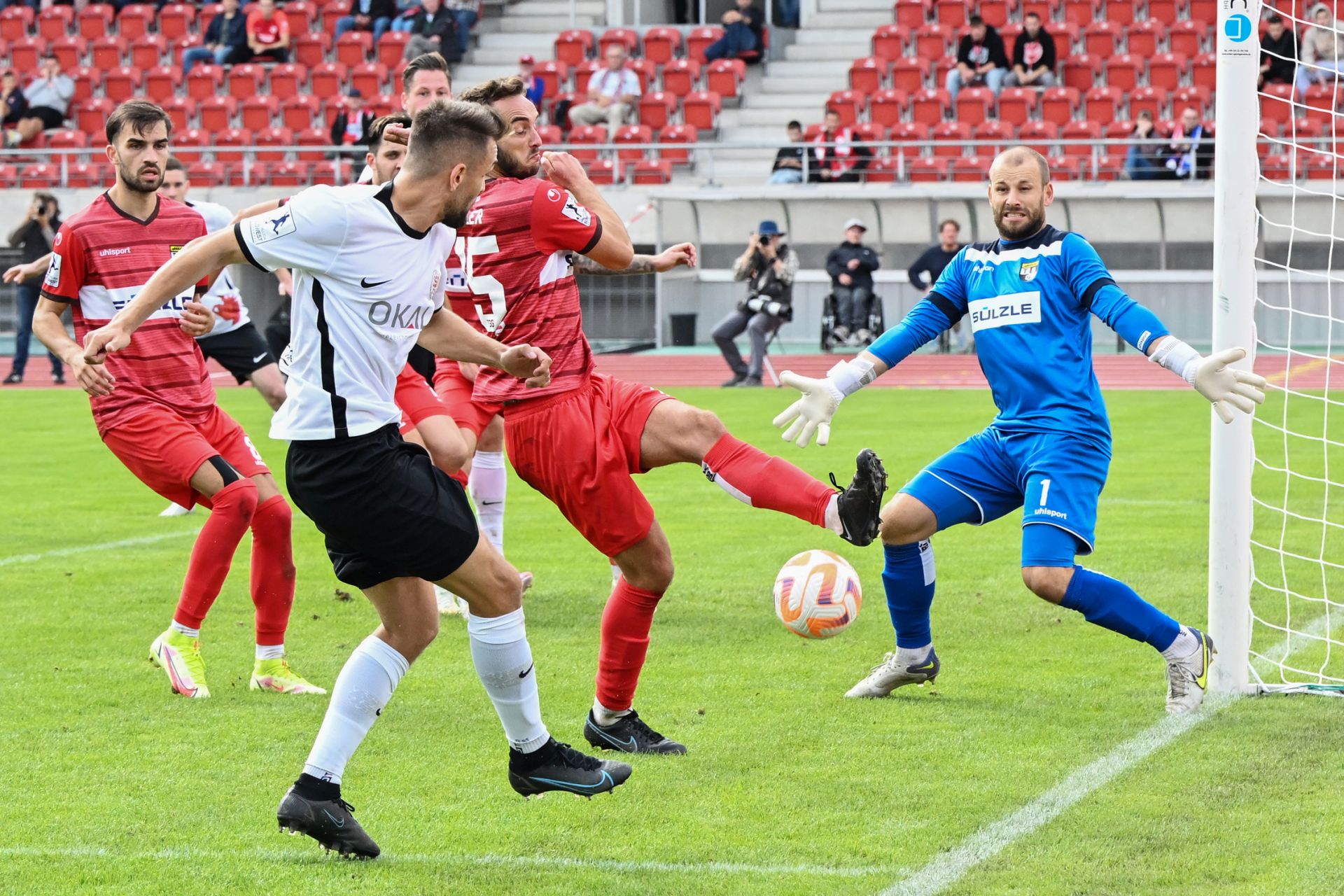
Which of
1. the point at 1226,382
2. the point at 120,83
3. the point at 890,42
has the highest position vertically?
→ the point at 890,42

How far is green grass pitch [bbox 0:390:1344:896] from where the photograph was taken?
167 inches

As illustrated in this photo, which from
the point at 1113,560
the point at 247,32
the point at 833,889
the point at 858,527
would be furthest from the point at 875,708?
the point at 247,32

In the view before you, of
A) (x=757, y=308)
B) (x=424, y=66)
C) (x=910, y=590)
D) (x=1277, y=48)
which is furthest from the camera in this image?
(x=1277, y=48)

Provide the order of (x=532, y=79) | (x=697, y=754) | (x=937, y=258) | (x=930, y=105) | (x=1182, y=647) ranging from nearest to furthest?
1. (x=697, y=754)
2. (x=1182, y=647)
3. (x=937, y=258)
4. (x=930, y=105)
5. (x=532, y=79)

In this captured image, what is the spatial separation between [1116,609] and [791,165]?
1997 centimetres

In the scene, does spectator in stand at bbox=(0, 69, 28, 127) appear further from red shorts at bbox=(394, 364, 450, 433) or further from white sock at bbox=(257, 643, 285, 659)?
white sock at bbox=(257, 643, 285, 659)

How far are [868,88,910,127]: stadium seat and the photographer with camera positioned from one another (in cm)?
648

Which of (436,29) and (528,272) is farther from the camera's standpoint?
(436,29)

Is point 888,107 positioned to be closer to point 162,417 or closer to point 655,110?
point 655,110

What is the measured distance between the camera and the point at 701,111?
27.1 m

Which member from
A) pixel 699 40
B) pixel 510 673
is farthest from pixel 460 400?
pixel 699 40

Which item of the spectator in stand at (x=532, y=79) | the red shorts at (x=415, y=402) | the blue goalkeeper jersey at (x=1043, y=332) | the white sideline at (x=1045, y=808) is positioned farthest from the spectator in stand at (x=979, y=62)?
the white sideline at (x=1045, y=808)

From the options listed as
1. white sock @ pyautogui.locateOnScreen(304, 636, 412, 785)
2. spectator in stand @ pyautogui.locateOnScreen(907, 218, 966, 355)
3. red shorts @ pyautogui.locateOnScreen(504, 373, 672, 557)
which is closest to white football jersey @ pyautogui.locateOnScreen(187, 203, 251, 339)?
red shorts @ pyautogui.locateOnScreen(504, 373, 672, 557)

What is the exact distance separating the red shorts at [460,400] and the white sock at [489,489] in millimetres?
385
